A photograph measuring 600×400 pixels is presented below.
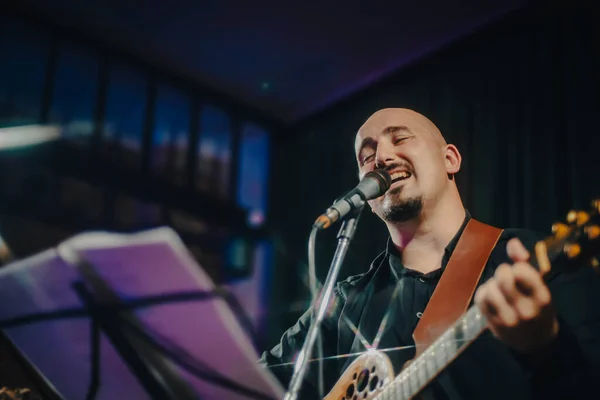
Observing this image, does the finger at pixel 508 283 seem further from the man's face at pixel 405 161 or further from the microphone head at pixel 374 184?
the man's face at pixel 405 161

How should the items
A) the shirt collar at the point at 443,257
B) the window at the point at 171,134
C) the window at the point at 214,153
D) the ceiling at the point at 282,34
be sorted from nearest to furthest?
the shirt collar at the point at 443,257 < the ceiling at the point at 282,34 < the window at the point at 171,134 < the window at the point at 214,153

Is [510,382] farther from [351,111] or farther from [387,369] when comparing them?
[351,111]

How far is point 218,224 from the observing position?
334 centimetres

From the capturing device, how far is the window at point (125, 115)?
120 inches

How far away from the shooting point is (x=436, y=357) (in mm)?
1072

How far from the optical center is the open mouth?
1.49 metres

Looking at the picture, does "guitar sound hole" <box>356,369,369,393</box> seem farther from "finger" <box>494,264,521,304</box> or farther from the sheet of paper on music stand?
"finger" <box>494,264,521,304</box>

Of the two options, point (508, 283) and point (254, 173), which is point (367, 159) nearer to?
point (508, 283)

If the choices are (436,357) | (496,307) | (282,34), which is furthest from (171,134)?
(496,307)

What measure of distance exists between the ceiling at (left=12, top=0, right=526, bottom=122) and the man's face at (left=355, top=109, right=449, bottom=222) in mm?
1018

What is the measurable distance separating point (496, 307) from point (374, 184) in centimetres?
42

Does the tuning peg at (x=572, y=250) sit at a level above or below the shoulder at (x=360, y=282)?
below

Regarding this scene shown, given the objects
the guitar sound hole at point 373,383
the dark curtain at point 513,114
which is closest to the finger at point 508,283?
the guitar sound hole at point 373,383

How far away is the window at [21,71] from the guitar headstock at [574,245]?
2.58 metres
